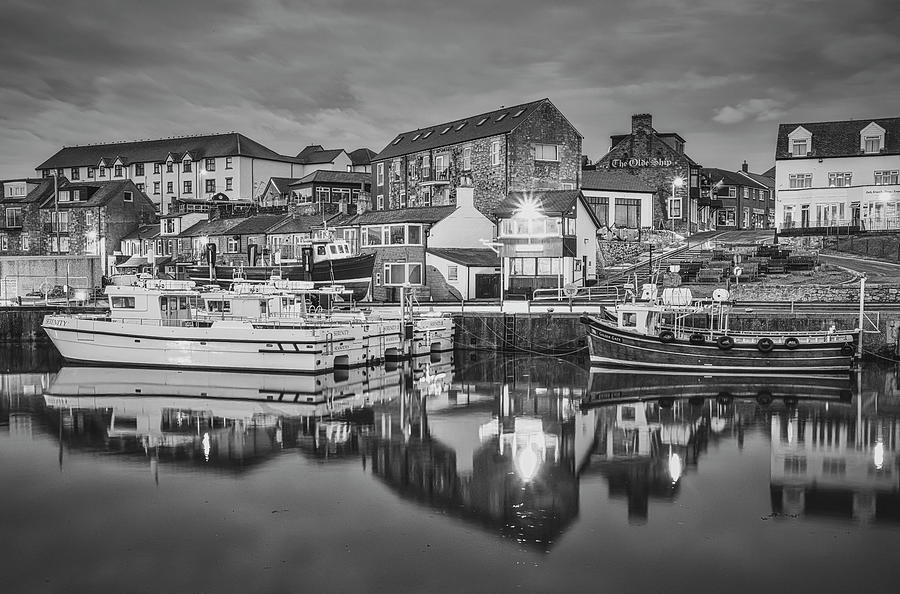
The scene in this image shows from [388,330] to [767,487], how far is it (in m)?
19.8

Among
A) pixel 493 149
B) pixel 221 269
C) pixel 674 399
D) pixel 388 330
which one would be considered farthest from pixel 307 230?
pixel 674 399

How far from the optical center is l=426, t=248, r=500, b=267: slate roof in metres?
43.7

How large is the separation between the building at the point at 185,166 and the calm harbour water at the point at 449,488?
55174 millimetres

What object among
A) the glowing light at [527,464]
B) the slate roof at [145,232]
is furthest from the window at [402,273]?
the slate roof at [145,232]

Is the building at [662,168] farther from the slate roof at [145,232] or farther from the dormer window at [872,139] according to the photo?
the slate roof at [145,232]

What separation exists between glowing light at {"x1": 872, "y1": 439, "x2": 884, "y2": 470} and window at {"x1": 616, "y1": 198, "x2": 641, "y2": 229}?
35595 mm

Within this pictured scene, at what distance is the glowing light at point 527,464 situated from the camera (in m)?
16.1

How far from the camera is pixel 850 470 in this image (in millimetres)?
16562

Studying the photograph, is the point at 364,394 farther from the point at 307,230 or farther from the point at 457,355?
the point at 307,230

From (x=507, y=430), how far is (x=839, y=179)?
40.4m

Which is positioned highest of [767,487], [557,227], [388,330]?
[557,227]

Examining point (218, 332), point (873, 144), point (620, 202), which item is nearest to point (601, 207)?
point (620, 202)

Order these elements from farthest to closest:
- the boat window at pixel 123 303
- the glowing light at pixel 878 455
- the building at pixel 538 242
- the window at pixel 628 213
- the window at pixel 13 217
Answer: the window at pixel 13 217
the window at pixel 628 213
the building at pixel 538 242
the boat window at pixel 123 303
the glowing light at pixel 878 455

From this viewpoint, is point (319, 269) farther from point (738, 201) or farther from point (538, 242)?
point (738, 201)
